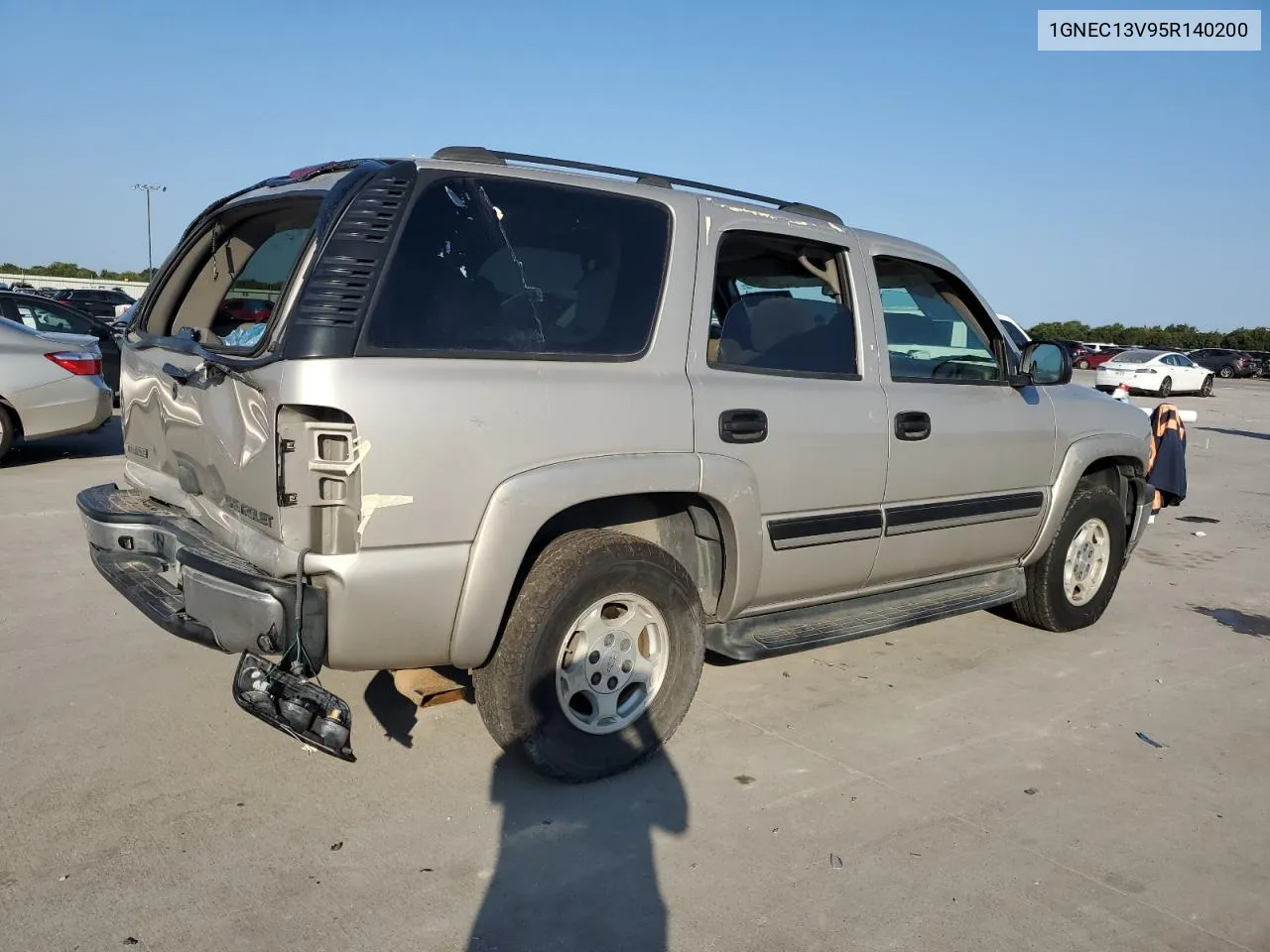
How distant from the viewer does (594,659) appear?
3.71m

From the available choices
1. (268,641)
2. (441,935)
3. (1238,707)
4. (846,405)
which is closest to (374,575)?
(268,641)

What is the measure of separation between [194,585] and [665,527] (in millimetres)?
1739

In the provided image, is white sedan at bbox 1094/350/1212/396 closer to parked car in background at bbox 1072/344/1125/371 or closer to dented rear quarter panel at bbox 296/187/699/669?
parked car in background at bbox 1072/344/1125/371

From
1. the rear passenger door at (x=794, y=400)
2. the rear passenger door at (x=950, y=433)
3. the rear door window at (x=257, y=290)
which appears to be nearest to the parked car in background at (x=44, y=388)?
the rear door window at (x=257, y=290)

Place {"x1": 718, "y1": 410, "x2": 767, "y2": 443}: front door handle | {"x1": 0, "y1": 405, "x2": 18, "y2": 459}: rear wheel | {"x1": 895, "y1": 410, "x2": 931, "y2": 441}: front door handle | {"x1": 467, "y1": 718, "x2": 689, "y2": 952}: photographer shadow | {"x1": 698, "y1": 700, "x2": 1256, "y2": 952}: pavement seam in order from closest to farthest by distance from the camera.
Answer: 1. {"x1": 467, "y1": 718, "x2": 689, "y2": 952}: photographer shadow
2. {"x1": 698, "y1": 700, "x2": 1256, "y2": 952}: pavement seam
3. {"x1": 718, "y1": 410, "x2": 767, "y2": 443}: front door handle
4. {"x1": 895, "y1": 410, "x2": 931, "y2": 441}: front door handle
5. {"x1": 0, "y1": 405, "x2": 18, "y2": 459}: rear wheel

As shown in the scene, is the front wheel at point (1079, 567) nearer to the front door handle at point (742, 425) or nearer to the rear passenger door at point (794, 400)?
the rear passenger door at point (794, 400)

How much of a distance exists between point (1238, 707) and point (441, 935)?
3.83 meters

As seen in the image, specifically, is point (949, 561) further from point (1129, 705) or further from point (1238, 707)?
point (1238, 707)

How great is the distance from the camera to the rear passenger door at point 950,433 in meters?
4.52

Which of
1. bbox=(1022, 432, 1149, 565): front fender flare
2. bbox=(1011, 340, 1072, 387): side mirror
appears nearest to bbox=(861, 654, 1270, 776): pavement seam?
bbox=(1022, 432, 1149, 565): front fender flare

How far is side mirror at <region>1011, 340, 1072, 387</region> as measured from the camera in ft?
16.5

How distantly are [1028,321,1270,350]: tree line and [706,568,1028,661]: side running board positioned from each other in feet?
188

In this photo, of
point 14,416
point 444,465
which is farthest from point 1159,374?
point 444,465

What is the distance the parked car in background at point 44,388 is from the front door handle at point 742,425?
8.06m
